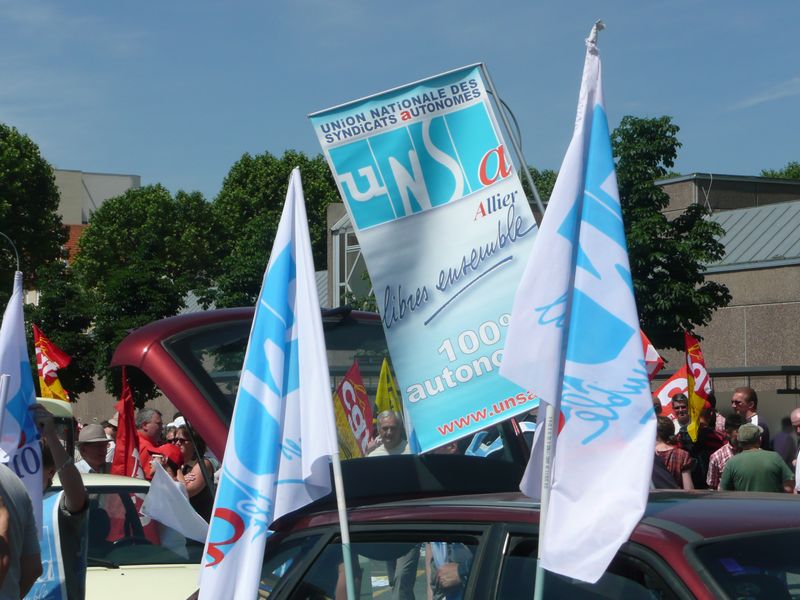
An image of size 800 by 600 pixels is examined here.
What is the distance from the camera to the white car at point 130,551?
7.38 m

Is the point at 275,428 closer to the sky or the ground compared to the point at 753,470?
closer to the ground

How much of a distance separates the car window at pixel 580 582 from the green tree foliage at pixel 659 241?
19998mm

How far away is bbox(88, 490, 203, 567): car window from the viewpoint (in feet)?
25.7

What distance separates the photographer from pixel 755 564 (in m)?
2.96

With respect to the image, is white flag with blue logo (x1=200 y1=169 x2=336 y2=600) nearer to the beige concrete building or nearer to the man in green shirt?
the man in green shirt

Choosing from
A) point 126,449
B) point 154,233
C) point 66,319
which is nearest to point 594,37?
point 126,449

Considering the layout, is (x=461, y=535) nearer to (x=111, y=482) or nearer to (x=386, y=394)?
(x=386, y=394)

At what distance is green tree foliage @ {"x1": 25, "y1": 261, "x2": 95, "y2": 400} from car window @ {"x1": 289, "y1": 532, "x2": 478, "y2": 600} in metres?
35.9

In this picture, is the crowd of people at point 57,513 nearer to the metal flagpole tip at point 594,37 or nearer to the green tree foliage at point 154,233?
the metal flagpole tip at point 594,37

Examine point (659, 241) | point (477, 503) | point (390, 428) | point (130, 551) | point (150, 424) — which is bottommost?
point (130, 551)

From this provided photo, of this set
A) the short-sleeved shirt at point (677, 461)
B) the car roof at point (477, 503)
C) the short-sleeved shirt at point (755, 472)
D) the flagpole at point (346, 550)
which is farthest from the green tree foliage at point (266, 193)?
the flagpole at point (346, 550)

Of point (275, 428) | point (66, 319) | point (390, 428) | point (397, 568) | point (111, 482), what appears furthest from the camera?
point (66, 319)

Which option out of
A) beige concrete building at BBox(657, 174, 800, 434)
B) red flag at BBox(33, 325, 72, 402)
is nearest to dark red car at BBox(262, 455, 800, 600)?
red flag at BBox(33, 325, 72, 402)

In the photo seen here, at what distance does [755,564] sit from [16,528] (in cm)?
202
